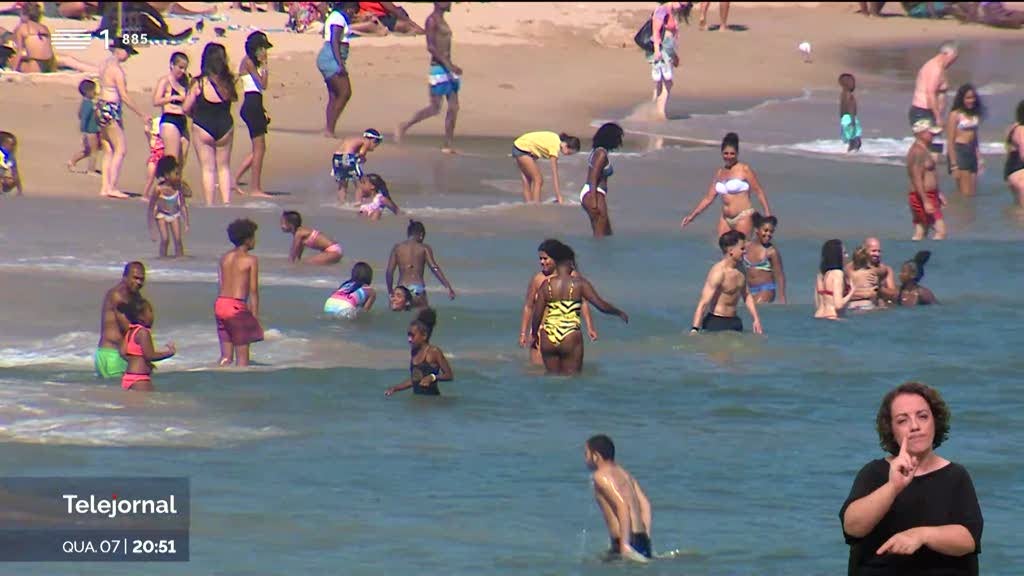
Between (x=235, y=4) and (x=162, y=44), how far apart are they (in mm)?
6653

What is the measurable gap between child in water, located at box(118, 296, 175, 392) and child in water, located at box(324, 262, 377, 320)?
10.2 feet

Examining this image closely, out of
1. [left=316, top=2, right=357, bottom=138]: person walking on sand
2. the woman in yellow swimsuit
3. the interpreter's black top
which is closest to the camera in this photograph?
the interpreter's black top

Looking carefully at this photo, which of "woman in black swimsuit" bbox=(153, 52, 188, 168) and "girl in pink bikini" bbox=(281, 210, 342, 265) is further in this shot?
"woman in black swimsuit" bbox=(153, 52, 188, 168)

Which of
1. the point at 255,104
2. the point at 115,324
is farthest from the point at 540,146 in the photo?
the point at 115,324

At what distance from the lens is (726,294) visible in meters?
15.5

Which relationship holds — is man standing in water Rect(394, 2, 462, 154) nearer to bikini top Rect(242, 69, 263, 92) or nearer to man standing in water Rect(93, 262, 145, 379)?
bikini top Rect(242, 69, 263, 92)

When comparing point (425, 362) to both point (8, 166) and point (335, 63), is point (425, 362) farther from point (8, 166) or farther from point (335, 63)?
point (335, 63)

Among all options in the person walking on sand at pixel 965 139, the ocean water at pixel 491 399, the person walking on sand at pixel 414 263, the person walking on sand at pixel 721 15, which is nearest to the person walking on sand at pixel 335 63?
the ocean water at pixel 491 399

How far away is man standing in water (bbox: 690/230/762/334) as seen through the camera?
15.4m

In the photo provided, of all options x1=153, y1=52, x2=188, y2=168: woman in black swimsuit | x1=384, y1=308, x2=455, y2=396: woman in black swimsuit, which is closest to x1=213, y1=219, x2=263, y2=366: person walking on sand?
x1=384, y1=308, x2=455, y2=396: woman in black swimsuit

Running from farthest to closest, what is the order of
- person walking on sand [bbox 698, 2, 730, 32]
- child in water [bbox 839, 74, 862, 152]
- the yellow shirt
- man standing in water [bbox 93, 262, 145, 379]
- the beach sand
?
1. person walking on sand [bbox 698, 2, 730, 32]
2. child in water [bbox 839, 74, 862, 152]
3. the beach sand
4. the yellow shirt
5. man standing in water [bbox 93, 262, 145, 379]

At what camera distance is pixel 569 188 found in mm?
23266

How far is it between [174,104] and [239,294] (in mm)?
6401

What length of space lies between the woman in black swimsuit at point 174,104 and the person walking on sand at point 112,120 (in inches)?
21.1
